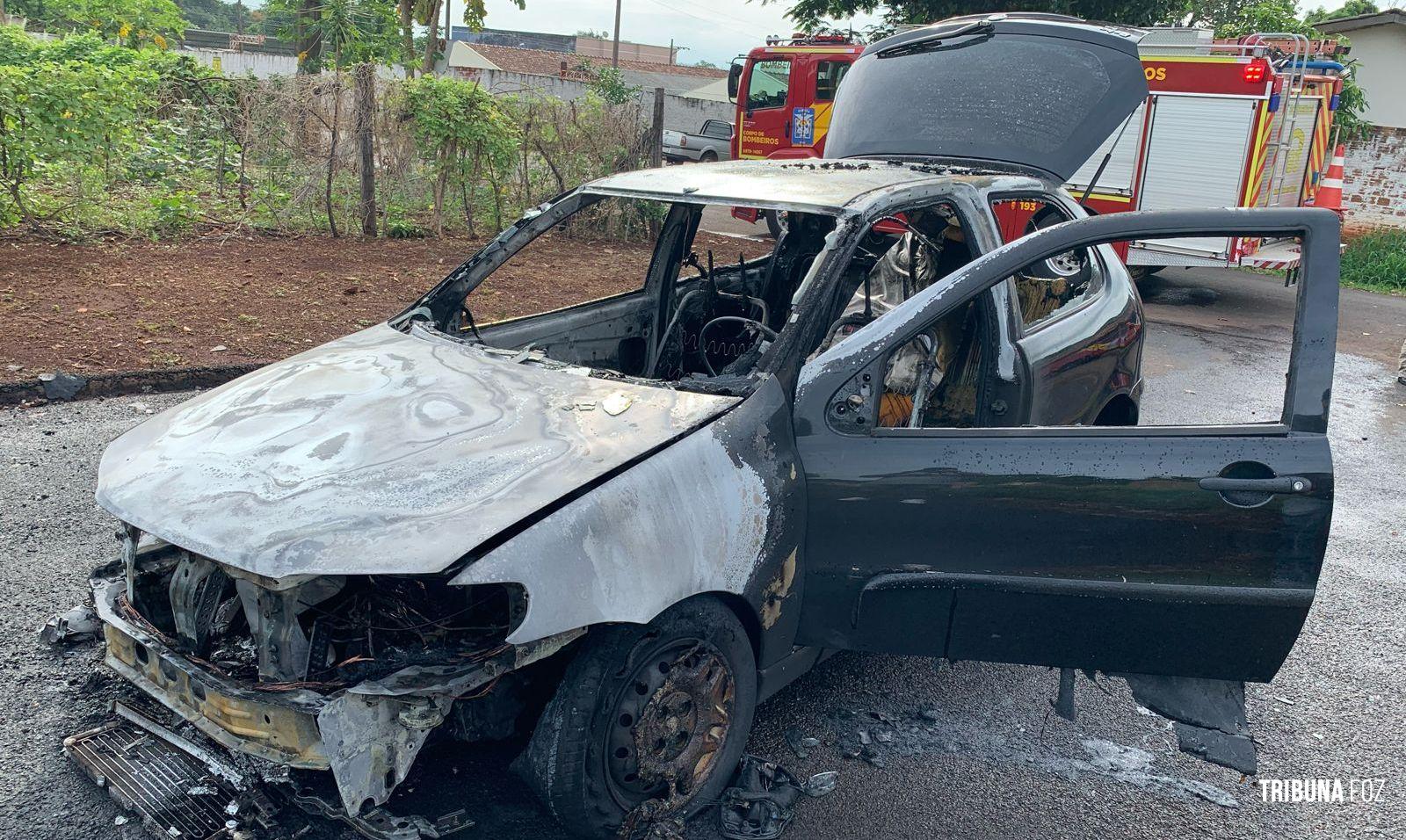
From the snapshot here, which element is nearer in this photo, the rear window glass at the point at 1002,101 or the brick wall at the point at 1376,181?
the rear window glass at the point at 1002,101

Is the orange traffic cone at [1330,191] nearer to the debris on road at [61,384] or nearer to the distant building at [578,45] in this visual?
the debris on road at [61,384]

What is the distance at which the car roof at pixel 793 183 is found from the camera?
10.9ft

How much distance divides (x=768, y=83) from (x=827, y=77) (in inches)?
38.4

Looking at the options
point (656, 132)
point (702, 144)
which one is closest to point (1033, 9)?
point (656, 132)

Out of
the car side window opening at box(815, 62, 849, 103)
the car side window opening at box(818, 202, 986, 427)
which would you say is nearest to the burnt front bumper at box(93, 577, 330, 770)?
the car side window opening at box(818, 202, 986, 427)

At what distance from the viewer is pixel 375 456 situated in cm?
264

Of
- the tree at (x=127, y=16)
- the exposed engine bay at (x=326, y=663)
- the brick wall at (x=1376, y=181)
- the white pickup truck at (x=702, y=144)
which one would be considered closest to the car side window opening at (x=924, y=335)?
the exposed engine bay at (x=326, y=663)

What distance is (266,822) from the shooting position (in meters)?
2.60

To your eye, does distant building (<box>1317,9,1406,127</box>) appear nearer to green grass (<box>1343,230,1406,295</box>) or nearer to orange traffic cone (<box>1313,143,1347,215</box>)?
green grass (<box>1343,230,1406,295</box>)

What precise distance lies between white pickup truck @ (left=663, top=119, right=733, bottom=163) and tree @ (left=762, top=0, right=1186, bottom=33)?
675 centimetres

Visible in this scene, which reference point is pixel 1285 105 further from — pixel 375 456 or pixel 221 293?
pixel 375 456

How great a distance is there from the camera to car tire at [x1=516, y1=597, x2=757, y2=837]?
8.15 ft

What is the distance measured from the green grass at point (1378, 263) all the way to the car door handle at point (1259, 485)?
1300cm

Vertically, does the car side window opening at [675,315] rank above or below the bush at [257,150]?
below
